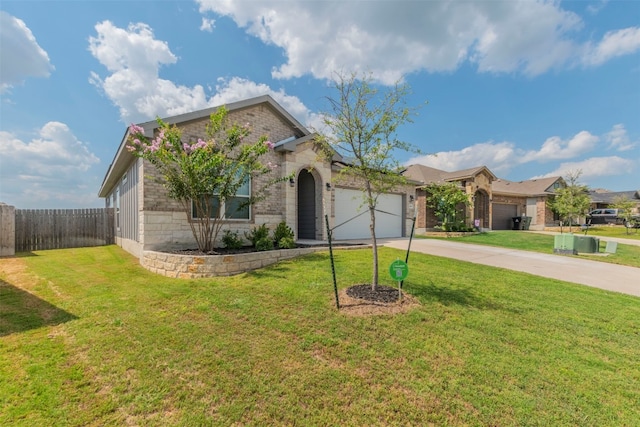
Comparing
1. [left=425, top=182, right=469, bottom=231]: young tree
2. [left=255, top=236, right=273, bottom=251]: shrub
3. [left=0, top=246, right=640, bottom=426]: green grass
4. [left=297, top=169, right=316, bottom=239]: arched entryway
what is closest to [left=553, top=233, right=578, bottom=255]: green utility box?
[left=425, top=182, right=469, bottom=231]: young tree

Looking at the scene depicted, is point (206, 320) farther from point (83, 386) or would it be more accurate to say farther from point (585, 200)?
point (585, 200)

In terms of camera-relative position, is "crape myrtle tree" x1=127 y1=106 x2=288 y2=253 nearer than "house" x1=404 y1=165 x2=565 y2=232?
Yes

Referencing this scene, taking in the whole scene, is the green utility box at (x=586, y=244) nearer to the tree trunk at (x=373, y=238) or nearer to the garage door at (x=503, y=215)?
the tree trunk at (x=373, y=238)

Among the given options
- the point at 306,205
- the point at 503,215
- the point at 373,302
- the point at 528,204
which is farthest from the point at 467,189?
the point at 373,302

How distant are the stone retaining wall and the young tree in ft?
45.3

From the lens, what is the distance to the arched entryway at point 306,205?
1230 centimetres

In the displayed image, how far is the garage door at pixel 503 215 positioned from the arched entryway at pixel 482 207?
3244mm

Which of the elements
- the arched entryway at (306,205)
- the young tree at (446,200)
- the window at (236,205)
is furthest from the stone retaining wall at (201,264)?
the young tree at (446,200)

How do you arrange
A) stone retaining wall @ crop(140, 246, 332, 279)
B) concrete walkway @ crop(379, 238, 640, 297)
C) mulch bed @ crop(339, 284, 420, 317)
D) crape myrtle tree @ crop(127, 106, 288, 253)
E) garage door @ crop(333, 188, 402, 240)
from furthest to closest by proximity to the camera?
1. garage door @ crop(333, 188, 402, 240)
2. crape myrtle tree @ crop(127, 106, 288, 253)
3. concrete walkway @ crop(379, 238, 640, 297)
4. stone retaining wall @ crop(140, 246, 332, 279)
5. mulch bed @ crop(339, 284, 420, 317)

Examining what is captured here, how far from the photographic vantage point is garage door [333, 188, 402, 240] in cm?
1308

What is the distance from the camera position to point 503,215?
84.8ft

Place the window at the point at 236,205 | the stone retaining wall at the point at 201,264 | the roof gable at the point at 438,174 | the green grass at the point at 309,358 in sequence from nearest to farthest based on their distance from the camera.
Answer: the green grass at the point at 309,358, the stone retaining wall at the point at 201,264, the window at the point at 236,205, the roof gable at the point at 438,174

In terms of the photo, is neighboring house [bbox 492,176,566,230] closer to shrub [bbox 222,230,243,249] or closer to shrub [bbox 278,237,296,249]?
shrub [bbox 278,237,296,249]

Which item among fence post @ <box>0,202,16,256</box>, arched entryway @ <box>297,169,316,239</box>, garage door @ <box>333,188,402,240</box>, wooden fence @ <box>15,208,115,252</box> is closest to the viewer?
fence post @ <box>0,202,16,256</box>
